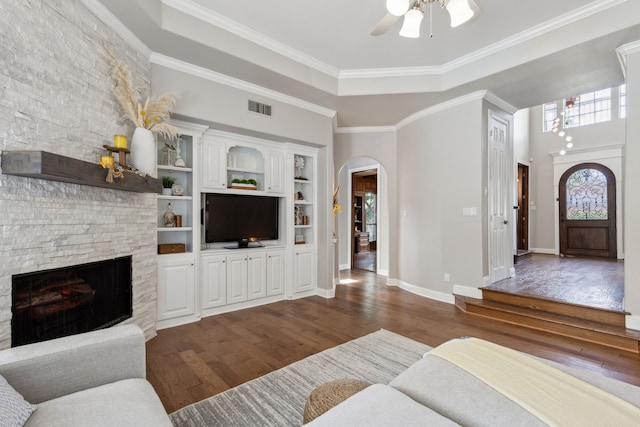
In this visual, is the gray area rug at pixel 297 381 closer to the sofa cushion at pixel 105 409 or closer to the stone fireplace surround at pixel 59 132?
the sofa cushion at pixel 105 409

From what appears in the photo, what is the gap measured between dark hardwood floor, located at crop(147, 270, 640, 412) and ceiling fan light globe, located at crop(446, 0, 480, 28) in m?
2.86

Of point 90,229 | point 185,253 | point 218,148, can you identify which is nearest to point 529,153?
point 218,148

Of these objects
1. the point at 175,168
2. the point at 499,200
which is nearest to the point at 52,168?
the point at 175,168

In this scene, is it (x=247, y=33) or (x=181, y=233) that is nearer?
(x=247, y=33)

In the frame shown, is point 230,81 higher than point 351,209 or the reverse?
higher

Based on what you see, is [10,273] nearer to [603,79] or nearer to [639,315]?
[639,315]

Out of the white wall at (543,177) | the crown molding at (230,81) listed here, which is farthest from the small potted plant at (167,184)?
the white wall at (543,177)

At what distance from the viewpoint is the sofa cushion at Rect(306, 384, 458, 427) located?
1037 mm

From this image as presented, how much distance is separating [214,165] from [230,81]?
1.07m

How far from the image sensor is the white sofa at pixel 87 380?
3.97ft

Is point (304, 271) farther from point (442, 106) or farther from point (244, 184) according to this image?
point (442, 106)

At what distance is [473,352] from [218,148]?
144 inches

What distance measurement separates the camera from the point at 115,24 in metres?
2.73

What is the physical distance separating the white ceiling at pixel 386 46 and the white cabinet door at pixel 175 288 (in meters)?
2.34
